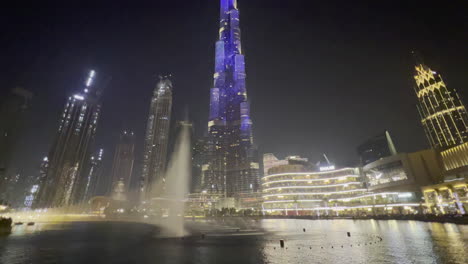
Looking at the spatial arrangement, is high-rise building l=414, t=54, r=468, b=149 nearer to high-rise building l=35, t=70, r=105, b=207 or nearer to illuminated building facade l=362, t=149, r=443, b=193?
illuminated building facade l=362, t=149, r=443, b=193

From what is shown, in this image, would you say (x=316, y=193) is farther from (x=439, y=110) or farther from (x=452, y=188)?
(x=439, y=110)

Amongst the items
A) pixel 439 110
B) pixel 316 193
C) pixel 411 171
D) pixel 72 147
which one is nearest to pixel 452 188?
pixel 411 171

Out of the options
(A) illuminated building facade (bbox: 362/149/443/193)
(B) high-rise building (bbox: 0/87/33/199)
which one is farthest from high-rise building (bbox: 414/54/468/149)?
(B) high-rise building (bbox: 0/87/33/199)

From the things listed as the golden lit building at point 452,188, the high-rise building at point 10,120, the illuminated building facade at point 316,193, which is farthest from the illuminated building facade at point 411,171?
the high-rise building at point 10,120

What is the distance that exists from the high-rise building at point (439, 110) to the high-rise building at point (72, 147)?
816 feet

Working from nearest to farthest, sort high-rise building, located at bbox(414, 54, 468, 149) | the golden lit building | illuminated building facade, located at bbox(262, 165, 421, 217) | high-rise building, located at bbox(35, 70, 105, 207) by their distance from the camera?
the golden lit building
illuminated building facade, located at bbox(262, 165, 421, 217)
high-rise building, located at bbox(35, 70, 105, 207)
high-rise building, located at bbox(414, 54, 468, 149)

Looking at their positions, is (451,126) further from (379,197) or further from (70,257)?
(70,257)

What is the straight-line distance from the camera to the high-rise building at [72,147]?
148 metres

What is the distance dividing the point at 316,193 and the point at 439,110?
11785cm

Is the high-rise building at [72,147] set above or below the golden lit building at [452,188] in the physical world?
above

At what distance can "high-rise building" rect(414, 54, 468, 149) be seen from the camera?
162625 mm

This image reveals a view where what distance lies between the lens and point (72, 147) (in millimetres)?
157000

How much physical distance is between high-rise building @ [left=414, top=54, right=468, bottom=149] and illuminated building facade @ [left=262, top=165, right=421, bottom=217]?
79.9 metres

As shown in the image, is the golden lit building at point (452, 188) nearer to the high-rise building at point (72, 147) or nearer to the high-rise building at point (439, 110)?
the high-rise building at point (439, 110)
